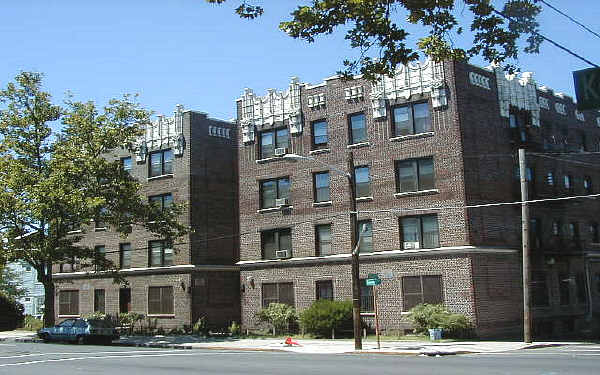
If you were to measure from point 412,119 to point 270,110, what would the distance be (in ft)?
31.8

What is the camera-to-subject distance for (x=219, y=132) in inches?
1924

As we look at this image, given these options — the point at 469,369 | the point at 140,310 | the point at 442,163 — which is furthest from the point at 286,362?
the point at 140,310

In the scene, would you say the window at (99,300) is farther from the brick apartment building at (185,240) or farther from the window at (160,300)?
the window at (160,300)

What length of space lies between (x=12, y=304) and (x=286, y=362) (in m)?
41.6

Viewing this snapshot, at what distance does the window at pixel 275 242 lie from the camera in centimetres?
4169

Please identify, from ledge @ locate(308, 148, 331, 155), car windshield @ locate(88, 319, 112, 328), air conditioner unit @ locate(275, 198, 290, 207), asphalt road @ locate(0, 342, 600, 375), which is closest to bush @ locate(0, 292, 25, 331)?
car windshield @ locate(88, 319, 112, 328)

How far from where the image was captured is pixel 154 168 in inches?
1927

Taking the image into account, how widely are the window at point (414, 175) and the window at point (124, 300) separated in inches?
881

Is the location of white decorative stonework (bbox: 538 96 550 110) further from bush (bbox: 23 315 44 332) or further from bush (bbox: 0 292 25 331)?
bush (bbox: 0 292 25 331)

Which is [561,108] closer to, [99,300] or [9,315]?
[99,300]

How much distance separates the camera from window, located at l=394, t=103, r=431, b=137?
36969 millimetres

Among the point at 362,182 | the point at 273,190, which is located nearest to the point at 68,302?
the point at 273,190

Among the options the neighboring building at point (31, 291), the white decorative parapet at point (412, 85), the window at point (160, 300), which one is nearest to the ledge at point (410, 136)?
the white decorative parapet at point (412, 85)

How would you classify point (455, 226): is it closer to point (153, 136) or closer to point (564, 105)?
point (564, 105)
